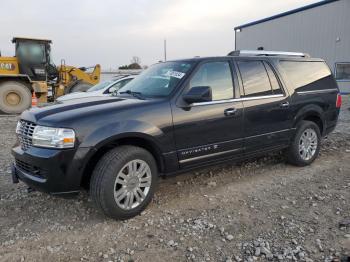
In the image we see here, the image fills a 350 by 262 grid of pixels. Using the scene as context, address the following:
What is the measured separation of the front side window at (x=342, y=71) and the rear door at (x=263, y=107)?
55.2ft

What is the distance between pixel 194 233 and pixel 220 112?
158 centimetres

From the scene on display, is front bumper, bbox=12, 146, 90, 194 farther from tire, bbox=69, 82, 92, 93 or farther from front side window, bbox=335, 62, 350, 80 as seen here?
front side window, bbox=335, 62, 350, 80

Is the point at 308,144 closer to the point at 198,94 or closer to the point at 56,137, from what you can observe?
the point at 198,94

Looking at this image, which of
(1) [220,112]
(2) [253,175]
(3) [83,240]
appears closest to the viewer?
(3) [83,240]

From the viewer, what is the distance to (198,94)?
3881mm

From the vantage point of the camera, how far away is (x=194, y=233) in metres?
3.37

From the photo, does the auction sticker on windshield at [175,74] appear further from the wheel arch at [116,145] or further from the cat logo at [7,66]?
the cat logo at [7,66]

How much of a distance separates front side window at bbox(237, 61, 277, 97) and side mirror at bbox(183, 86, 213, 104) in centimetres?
81

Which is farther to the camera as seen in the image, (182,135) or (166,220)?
(182,135)

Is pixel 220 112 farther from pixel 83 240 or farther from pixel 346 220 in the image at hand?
pixel 83 240

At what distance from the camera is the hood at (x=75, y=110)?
3.41 m

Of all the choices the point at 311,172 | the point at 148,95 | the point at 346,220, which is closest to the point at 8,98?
the point at 148,95

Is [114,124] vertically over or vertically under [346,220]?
over

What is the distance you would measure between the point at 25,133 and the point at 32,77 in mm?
11425
